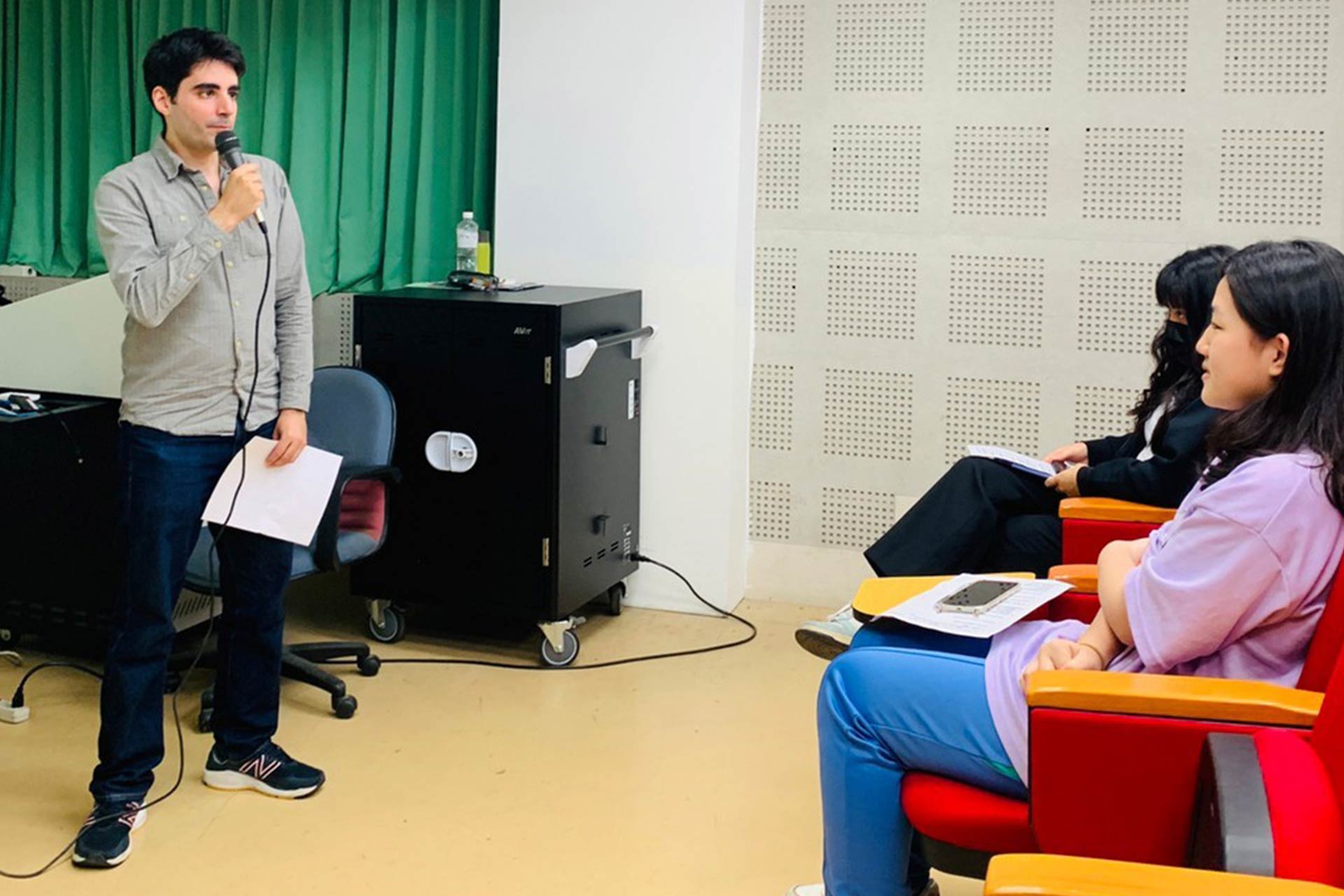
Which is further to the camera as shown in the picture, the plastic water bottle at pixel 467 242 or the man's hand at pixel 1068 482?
the plastic water bottle at pixel 467 242

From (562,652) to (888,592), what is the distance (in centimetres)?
168

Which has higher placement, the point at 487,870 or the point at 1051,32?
the point at 1051,32

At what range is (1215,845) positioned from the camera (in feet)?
5.66

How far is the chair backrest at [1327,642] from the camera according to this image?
1.99 metres

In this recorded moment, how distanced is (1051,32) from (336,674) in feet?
8.80

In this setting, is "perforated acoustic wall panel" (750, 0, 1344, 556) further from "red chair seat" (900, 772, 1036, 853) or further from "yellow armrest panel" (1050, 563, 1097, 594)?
"red chair seat" (900, 772, 1036, 853)

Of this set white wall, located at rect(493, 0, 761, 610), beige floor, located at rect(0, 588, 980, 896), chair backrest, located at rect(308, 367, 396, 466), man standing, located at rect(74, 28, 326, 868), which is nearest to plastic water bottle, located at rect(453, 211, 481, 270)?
white wall, located at rect(493, 0, 761, 610)

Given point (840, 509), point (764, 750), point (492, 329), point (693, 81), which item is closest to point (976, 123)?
point (693, 81)

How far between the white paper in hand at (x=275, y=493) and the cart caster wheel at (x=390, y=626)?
1177 millimetres

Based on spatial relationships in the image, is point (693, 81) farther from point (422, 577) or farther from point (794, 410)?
point (422, 577)

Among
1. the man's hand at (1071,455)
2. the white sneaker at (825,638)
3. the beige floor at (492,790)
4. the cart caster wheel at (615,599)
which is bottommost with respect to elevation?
the beige floor at (492,790)

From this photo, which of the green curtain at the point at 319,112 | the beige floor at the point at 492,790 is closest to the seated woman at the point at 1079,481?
the beige floor at the point at 492,790

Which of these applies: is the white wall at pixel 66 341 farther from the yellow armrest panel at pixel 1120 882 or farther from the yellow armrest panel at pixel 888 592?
the yellow armrest panel at pixel 1120 882

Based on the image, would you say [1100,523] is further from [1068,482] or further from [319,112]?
[319,112]
